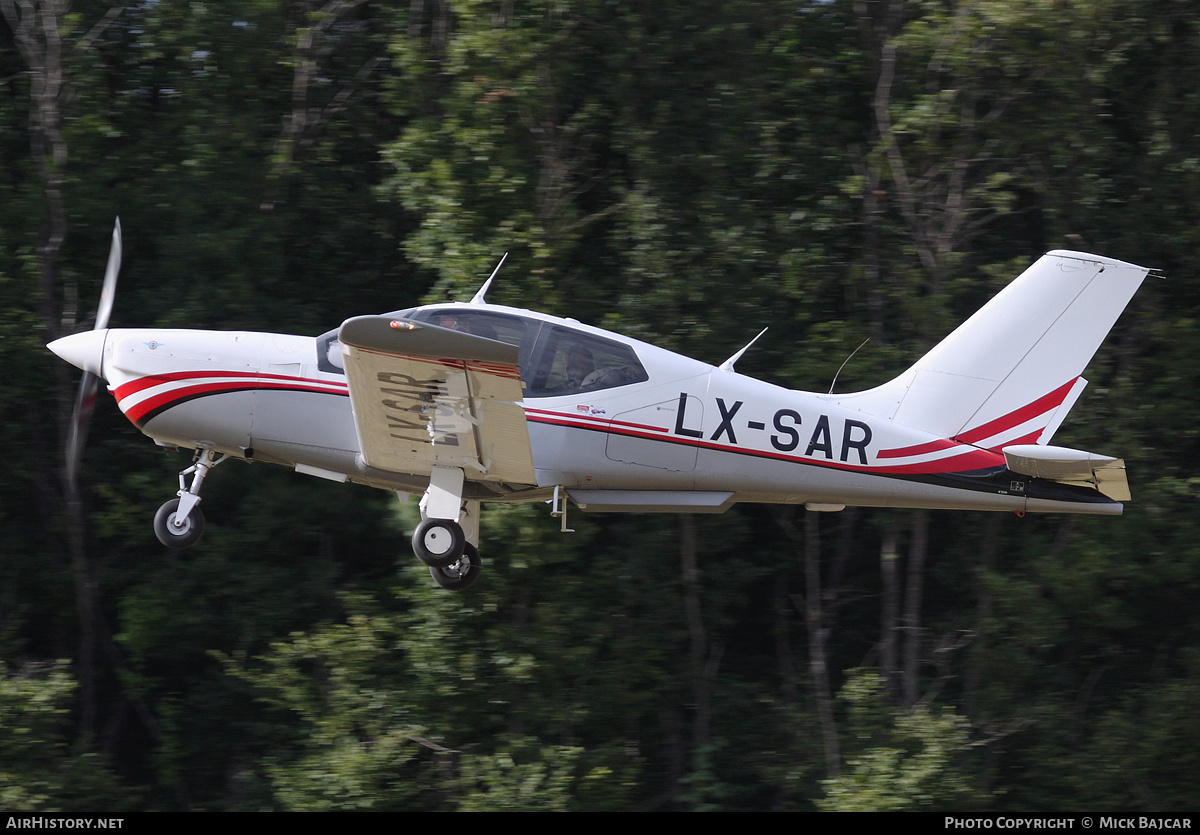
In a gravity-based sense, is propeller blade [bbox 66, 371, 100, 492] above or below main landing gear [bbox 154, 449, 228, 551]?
above

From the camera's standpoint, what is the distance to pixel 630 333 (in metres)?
13.3

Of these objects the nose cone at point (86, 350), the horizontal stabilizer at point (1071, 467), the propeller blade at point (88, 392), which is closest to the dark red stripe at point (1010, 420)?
the horizontal stabilizer at point (1071, 467)

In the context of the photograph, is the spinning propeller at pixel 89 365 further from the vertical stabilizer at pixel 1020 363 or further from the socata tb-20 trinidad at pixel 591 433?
the vertical stabilizer at pixel 1020 363

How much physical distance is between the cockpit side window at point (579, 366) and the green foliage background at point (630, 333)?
3.58 m

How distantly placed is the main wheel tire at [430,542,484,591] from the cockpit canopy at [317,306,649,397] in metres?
1.43

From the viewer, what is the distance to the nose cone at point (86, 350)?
9484 mm

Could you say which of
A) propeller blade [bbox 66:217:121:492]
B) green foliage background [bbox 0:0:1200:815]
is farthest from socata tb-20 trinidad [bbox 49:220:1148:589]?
green foliage background [bbox 0:0:1200:815]

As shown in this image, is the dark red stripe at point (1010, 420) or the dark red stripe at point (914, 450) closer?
the dark red stripe at point (914, 450)

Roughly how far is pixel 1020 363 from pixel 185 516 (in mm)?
6384

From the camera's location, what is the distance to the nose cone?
9484mm

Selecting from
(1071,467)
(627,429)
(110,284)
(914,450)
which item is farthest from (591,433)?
(110,284)

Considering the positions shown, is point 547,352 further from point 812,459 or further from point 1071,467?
point 1071,467

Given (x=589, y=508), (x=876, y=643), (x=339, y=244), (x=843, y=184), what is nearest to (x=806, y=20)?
(x=843, y=184)

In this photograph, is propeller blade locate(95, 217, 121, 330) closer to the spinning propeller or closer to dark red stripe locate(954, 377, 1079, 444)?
the spinning propeller
